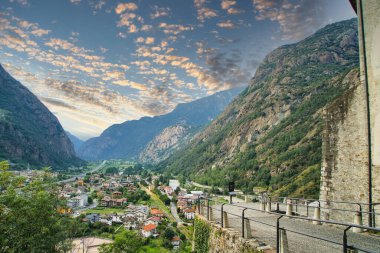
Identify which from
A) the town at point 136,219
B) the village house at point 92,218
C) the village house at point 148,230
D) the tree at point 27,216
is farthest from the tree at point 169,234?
the tree at point 27,216

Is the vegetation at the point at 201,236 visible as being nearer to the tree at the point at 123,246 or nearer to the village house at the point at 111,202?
the tree at the point at 123,246

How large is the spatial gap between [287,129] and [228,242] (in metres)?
131

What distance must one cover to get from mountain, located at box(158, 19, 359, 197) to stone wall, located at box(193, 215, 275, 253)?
6344cm

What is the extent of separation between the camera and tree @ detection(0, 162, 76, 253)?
16.3 meters

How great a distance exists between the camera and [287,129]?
130000mm

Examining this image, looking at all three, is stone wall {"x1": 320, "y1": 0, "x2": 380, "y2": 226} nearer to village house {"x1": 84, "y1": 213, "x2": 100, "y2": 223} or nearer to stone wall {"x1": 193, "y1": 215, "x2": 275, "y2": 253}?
stone wall {"x1": 193, "y1": 215, "x2": 275, "y2": 253}

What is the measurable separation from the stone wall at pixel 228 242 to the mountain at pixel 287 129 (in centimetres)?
6344

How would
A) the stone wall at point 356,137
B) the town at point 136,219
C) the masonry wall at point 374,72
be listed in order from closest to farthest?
the masonry wall at point 374,72
the stone wall at point 356,137
the town at point 136,219

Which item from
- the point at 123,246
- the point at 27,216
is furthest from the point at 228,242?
the point at 123,246

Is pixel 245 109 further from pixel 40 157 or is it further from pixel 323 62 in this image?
pixel 40 157

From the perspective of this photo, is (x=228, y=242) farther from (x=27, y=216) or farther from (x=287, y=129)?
(x=287, y=129)

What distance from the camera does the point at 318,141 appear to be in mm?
95625

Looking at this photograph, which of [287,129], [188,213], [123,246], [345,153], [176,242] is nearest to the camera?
[345,153]

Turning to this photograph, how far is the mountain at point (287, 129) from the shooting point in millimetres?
95750
